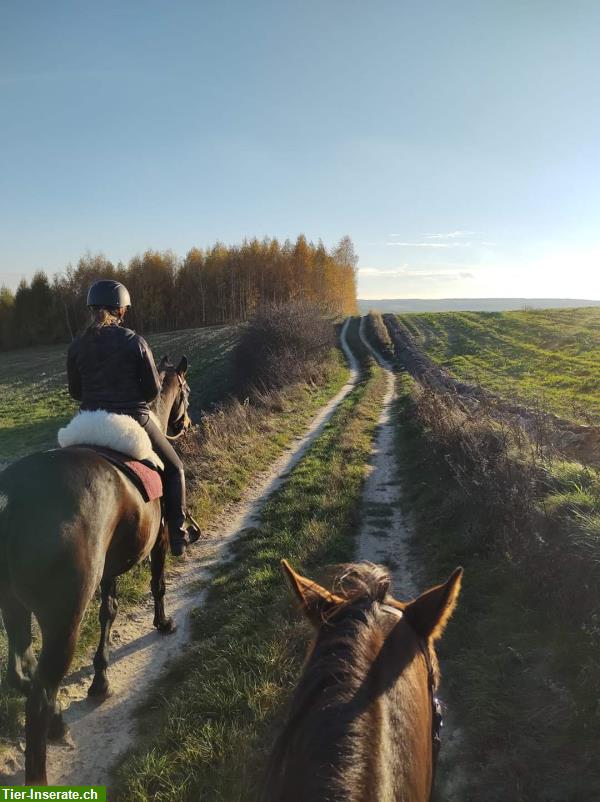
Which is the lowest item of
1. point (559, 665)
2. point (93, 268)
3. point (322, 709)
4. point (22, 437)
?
point (22, 437)

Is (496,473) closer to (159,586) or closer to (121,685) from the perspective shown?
(159,586)

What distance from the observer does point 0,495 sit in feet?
11.2

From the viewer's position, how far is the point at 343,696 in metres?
1.46

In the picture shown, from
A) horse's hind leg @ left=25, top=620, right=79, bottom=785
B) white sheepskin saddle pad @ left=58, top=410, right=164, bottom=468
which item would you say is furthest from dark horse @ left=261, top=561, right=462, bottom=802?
white sheepskin saddle pad @ left=58, top=410, right=164, bottom=468

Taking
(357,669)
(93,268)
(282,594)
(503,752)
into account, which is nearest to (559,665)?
(503,752)

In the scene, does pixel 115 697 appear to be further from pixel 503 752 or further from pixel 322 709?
pixel 322 709

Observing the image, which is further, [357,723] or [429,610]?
[429,610]

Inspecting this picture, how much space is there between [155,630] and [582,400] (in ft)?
49.8

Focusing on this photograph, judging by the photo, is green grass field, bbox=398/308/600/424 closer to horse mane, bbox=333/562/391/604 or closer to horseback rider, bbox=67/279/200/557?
horseback rider, bbox=67/279/200/557

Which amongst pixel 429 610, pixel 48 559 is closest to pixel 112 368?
pixel 48 559

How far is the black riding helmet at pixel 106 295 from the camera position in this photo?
457 centimetres

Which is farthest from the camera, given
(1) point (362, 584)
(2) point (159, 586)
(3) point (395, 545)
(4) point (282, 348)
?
(4) point (282, 348)

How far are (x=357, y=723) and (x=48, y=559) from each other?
2.79 m

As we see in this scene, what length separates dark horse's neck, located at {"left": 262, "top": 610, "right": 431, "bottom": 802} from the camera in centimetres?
131
